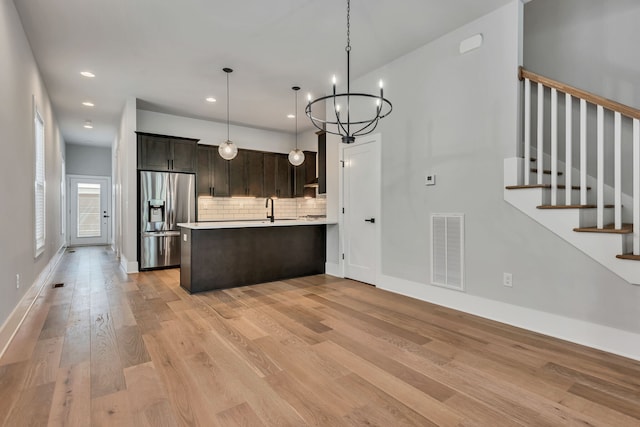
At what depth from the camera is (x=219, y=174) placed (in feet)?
23.2

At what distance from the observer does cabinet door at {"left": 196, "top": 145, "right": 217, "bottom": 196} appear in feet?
22.4

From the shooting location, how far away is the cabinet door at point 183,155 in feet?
20.7

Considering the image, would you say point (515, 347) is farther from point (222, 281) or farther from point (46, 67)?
point (46, 67)

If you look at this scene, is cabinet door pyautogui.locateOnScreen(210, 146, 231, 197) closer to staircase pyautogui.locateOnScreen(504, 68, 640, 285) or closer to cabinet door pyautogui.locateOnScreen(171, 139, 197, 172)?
cabinet door pyautogui.locateOnScreen(171, 139, 197, 172)

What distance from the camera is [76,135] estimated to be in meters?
8.81

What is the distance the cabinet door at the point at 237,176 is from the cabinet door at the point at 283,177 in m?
0.84

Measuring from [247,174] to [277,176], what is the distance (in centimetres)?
74

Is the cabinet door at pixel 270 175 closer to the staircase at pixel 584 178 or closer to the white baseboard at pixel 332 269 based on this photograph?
the white baseboard at pixel 332 269

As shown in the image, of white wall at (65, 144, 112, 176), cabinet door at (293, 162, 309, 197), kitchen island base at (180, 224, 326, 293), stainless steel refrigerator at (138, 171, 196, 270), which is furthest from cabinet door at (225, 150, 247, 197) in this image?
white wall at (65, 144, 112, 176)

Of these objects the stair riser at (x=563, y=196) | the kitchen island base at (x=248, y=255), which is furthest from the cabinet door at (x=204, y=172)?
the stair riser at (x=563, y=196)

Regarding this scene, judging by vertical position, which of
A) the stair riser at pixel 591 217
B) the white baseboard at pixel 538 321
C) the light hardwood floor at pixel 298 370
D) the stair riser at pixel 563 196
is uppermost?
the stair riser at pixel 563 196

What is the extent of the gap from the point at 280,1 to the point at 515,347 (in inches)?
144

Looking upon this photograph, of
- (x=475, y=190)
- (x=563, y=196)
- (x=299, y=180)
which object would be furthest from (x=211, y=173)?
(x=563, y=196)

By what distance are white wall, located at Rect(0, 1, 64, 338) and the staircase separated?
4496 millimetres
